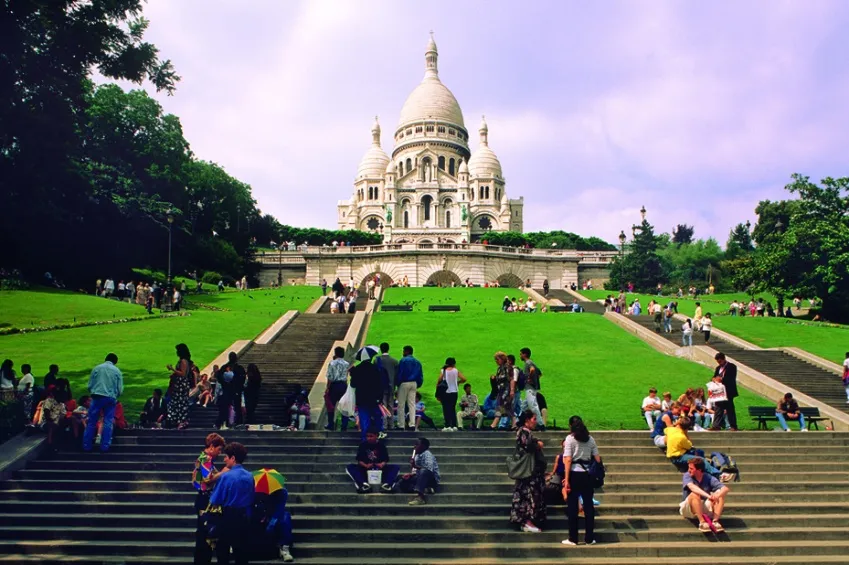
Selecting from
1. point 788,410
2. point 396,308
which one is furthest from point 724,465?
point 396,308

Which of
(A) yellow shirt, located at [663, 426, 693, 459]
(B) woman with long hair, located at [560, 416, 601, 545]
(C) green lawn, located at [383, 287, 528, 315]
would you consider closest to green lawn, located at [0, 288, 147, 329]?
(C) green lawn, located at [383, 287, 528, 315]

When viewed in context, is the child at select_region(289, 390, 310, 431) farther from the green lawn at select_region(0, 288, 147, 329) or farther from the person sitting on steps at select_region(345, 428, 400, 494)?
the green lawn at select_region(0, 288, 147, 329)

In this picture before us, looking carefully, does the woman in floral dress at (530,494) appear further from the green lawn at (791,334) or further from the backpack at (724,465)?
the green lawn at (791,334)

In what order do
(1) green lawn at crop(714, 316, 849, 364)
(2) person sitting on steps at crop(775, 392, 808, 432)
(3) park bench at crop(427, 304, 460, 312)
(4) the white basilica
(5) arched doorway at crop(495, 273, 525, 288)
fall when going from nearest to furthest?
1. (2) person sitting on steps at crop(775, 392, 808, 432)
2. (1) green lawn at crop(714, 316, 849, 364)
3. (3) park bench at crop(427, 304, 460, 312)
4. (5) arched doorway at crop(495, 273, 525, 288)
5. (4) the white basilica

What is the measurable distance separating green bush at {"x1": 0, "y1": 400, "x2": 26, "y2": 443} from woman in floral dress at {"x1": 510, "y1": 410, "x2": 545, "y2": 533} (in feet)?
24.6

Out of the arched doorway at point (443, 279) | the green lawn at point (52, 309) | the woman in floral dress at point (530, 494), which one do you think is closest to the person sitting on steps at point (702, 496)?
the woman in floral dress at point (530, 494)

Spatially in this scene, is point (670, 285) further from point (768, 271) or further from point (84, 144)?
point (84, 144)

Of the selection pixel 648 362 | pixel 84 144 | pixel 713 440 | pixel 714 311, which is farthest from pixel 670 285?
pixel 713 440

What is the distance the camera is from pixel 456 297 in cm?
3669

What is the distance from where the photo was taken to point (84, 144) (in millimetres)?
37562

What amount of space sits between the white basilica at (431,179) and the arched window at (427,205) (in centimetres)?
13

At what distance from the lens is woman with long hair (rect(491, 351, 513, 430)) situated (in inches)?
449

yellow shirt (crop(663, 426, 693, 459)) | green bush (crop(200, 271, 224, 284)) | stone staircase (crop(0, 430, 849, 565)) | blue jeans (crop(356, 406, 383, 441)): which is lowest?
stone staircase (crop(0, 430, 849, 565))

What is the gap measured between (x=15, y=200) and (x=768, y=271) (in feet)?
98.6
